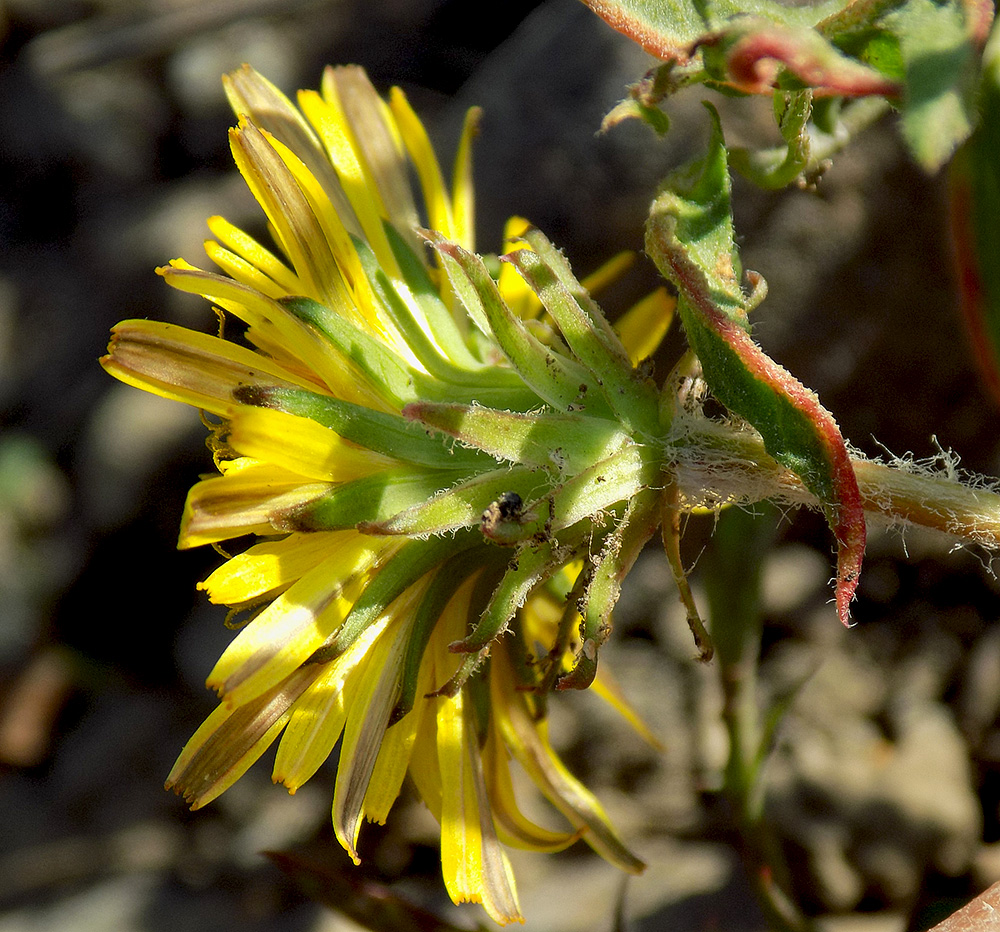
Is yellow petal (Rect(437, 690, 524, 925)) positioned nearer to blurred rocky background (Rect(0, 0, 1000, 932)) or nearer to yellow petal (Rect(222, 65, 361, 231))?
blurred rocky background (Rect(0, 0, 1000, 932))

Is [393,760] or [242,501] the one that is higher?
[242,501]

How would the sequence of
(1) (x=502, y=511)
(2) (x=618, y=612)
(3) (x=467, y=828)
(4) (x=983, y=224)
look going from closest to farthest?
(4) (x=983, y=224) < (1) (x=502, y=511) < (3) (x=467, y=828) < (2) (x=618, y=612)

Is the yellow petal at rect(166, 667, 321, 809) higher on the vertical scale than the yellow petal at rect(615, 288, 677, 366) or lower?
higher

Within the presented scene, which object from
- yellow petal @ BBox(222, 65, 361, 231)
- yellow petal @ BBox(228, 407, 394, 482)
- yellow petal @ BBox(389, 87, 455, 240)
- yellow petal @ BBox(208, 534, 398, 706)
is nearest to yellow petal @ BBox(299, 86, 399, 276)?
yellow petal @ BBox(222, 65, 361, 231)

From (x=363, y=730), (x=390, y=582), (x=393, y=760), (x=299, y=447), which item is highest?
(x=299, y=447)

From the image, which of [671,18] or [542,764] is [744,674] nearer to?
[542,764]

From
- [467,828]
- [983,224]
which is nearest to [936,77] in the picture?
[983,224]

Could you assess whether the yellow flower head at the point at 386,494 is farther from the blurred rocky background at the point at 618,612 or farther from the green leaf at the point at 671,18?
the blurred rocky background at the point at 618,612
